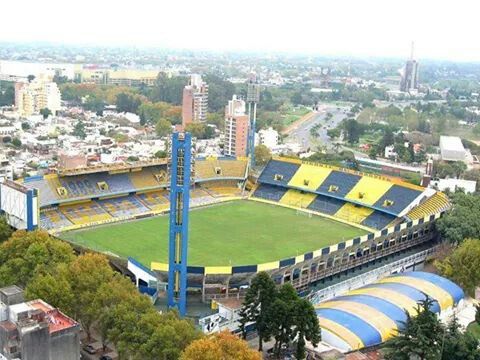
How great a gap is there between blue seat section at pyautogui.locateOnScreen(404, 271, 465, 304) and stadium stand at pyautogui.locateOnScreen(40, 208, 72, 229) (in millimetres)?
22745

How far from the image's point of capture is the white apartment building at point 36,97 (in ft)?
304

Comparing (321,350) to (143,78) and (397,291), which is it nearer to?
(397,291)

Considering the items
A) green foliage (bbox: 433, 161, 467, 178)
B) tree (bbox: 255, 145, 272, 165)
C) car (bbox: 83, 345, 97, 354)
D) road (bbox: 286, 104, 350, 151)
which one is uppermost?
tree (bbox: 255, 145, 272, 165)

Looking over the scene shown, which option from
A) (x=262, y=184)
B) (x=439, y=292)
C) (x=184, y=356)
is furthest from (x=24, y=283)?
(x=262, y=184)

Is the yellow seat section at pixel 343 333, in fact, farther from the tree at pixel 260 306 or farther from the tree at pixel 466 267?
the tree at pixel 466 267

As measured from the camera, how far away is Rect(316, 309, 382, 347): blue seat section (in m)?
26.8

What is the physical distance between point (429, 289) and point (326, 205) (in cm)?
1772

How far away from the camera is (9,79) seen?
12925cm

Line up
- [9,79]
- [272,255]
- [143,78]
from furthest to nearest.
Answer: [143,78] → [9,79] → [272,255]

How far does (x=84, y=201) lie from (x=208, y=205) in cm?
1021

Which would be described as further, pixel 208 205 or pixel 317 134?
pixel 317 134

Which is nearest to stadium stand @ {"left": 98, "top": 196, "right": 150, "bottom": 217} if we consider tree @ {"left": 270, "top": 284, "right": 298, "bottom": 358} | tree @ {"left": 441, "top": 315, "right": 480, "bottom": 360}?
tree @ {"left": 270, "top": 284, "right": 298, "bottom": 358}

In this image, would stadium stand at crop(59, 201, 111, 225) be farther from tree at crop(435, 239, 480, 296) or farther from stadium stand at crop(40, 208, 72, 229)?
tree at crop(435, 239, 480, 296)

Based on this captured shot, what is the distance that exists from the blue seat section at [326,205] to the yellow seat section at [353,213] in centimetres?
50
